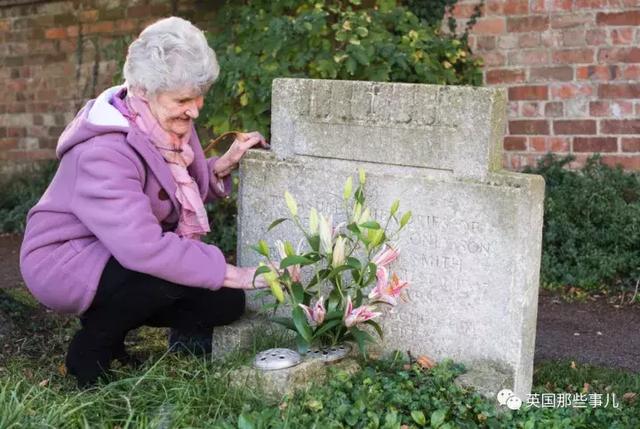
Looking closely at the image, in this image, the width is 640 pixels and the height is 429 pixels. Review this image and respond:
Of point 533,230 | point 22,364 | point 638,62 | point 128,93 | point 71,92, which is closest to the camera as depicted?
point 533,230

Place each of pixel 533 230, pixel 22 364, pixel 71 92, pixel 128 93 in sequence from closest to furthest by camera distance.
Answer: pixel 533 230 → pixel 128 93 → pixel 22 364 → pixel 71 92

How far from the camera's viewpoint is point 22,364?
3.77 m

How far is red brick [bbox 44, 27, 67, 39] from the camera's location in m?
8.86

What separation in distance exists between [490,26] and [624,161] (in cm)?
140

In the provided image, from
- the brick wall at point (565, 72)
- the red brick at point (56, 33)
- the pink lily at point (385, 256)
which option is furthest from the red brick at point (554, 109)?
the red brick at point (56, 33)

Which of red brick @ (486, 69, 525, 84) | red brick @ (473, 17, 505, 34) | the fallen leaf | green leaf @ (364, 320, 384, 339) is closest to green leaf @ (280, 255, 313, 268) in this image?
green leaf @ (364, 320, 384, 339)

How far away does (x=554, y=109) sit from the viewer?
6.30m

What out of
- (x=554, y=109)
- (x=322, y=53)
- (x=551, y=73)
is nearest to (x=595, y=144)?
(x=554, y=109)

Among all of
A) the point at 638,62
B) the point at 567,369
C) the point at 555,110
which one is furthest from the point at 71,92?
the point at 567,369

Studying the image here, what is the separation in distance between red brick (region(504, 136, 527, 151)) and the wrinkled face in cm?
369

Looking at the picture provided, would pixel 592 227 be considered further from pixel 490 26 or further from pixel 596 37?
pixel 490 26

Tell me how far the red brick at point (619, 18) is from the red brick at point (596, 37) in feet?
0.20

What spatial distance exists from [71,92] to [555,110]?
4.96m

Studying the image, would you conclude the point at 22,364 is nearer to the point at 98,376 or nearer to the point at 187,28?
the point at 98,376
